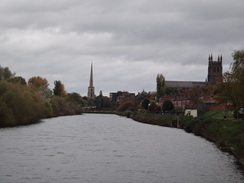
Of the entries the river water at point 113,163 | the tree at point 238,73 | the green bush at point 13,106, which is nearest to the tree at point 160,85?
the green bush at point 13,106

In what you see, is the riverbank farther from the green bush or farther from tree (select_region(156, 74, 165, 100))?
tree (select_region(156, 74, 165, 100))

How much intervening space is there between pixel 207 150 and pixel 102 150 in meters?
10.5

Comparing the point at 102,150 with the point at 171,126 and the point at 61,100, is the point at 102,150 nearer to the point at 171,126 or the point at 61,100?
the point at 171,126

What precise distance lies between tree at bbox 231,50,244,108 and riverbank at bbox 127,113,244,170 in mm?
3340

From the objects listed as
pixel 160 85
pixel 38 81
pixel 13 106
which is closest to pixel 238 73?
pixel 13 106

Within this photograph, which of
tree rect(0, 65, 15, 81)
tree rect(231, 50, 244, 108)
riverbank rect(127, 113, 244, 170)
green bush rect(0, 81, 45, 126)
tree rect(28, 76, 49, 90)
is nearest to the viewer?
riverbank rect(127, 113, 244, 170)

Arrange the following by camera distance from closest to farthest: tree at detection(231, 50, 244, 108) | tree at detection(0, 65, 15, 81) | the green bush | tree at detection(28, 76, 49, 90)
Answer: tree at detection(231, 50, 244, 108), the green bush, tree at detection(0, 65, 15, 81), tree at detection(28, 76, 49, 90)

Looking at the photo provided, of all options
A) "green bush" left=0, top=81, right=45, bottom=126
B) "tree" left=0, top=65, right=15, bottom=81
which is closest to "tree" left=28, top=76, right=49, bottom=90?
"tree" left=0, top=65, right=15, bottom=81

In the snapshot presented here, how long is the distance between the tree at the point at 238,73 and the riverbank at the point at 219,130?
3340 mm

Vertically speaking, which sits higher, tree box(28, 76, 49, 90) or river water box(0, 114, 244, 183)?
tree box(28, 76, 49, 90)

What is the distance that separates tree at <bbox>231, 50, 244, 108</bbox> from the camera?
4811 centimetres

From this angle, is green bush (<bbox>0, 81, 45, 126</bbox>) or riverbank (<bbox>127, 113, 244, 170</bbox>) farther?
green bush (<bbox>0, 81, 45, 126</bbox>)

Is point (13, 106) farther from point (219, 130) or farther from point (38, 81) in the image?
point (38, 81)

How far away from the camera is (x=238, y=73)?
50844mm
